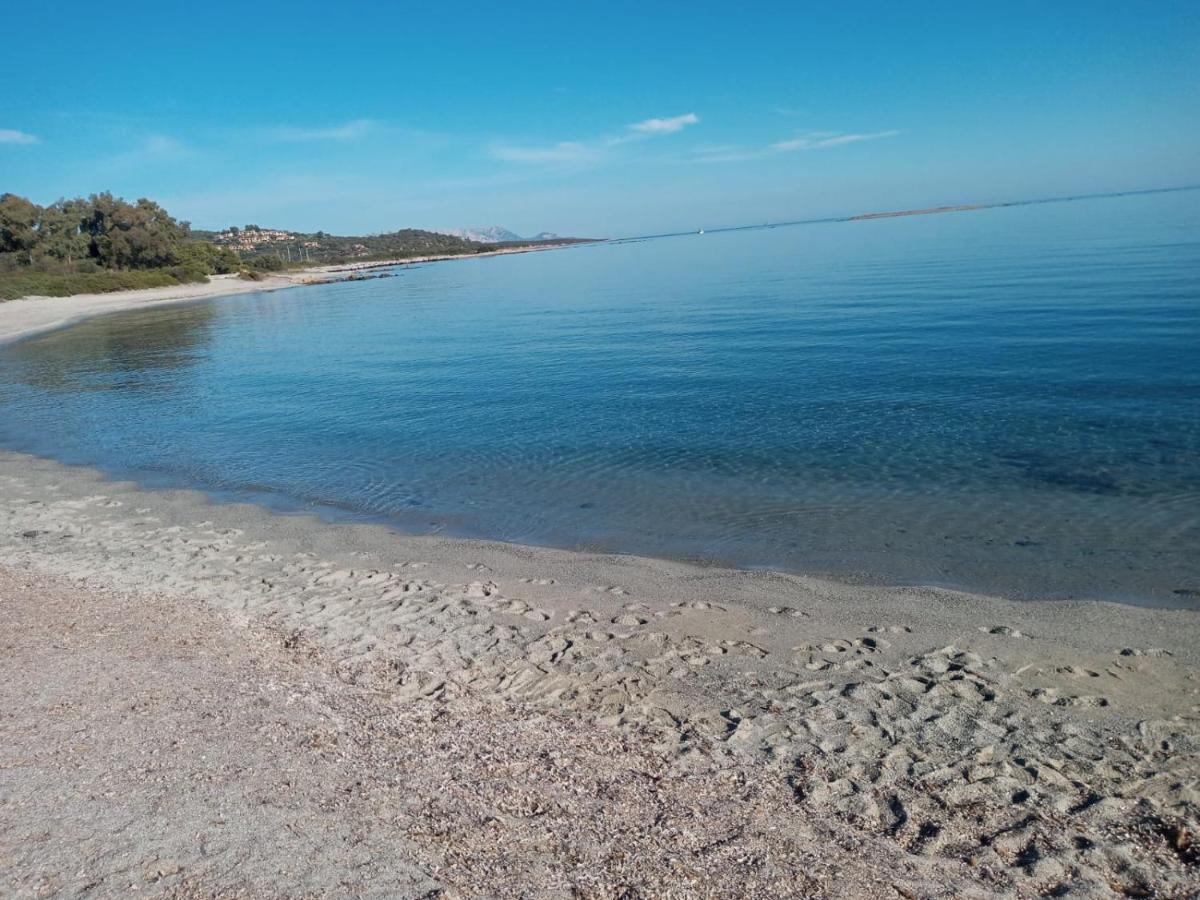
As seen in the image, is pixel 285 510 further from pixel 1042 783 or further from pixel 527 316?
pixel 527 316

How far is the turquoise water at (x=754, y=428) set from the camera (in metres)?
9.96

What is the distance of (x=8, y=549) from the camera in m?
10.3

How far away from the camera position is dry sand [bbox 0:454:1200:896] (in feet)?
13.4

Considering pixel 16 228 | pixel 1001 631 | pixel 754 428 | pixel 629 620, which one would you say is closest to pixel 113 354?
pixel 754 428

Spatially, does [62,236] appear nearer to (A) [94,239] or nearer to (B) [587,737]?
(A) [94,239]

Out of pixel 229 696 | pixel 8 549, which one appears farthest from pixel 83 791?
pixel 8 549

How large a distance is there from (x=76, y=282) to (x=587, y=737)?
8791 cm

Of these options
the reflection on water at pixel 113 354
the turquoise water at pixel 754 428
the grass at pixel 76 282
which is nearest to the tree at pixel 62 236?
the grass at pixel 76 282

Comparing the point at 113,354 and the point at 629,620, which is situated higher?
the point at 113,354

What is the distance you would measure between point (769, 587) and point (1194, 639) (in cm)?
371

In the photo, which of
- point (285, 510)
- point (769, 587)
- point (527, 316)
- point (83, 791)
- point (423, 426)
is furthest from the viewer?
point (527, 316)

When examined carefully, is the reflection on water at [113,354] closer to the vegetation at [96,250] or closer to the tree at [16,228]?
the vegetation at [96,250]

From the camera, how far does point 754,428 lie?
Answer: 15516 millimetres

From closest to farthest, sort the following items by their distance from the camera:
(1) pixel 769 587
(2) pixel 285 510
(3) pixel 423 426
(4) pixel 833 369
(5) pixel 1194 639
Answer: (5) pixel 1194 639 → (1) pixel 769 587 → (2) pixel 285 510 → (3) pixel 423 426 → (4) pixel 833 369
